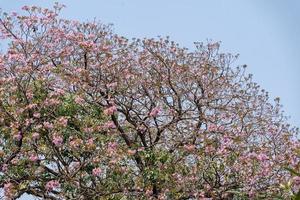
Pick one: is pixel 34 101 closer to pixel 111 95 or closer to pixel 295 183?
pixel 111 95

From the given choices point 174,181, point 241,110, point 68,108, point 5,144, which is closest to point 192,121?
point 241,110

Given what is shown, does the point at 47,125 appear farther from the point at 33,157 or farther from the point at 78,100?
the point at 78,100

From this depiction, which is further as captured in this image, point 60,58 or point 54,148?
point 60,58

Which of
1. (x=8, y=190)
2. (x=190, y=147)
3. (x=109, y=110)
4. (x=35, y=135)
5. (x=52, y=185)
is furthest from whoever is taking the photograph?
(x=190, y=147)

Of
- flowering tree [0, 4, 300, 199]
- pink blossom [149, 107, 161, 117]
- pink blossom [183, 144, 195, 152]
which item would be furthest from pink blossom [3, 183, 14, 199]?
pink blossom [183, 144, 195, 152]

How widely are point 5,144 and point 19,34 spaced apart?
126 inches

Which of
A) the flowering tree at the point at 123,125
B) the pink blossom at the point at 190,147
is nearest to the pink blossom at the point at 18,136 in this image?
the flowering tree at the point at 123,125

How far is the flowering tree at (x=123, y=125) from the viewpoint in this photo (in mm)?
12336

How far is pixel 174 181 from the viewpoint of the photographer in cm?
1245

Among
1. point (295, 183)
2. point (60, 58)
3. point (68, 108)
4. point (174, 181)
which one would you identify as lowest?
point (295, 183)

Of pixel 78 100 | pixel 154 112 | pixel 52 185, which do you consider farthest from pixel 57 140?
pixel 154 112

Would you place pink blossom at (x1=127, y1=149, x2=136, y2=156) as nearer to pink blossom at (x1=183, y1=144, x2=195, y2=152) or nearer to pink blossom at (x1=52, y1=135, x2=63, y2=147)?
pink blossom at (x1=183, y1=144, x2=195, y2=152)

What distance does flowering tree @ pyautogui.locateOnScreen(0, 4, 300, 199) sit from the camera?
40.5ft

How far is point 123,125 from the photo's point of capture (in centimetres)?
1423
